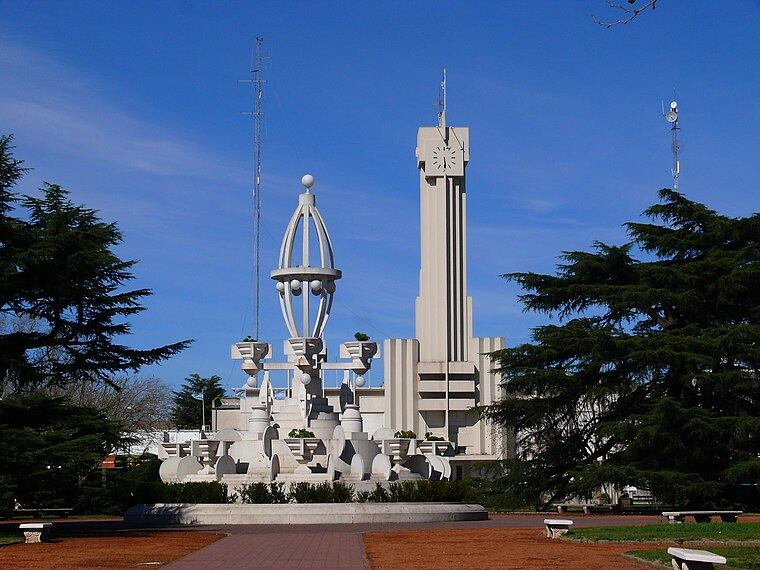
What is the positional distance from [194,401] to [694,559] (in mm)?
87326

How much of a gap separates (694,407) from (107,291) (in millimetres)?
18090

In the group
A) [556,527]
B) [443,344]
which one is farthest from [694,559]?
[443,344]

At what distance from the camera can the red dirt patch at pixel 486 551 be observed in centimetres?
1595

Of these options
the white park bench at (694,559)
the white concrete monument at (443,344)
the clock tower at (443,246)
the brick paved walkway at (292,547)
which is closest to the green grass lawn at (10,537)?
the brick paved walkway at (292,547)

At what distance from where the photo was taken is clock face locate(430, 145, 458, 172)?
75000 millimetres

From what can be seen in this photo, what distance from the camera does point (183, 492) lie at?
31125mm

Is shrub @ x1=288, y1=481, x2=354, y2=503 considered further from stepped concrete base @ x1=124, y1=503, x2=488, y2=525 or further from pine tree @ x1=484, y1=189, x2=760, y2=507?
pine tree @ x1=484, y1=189, x2=760, y2=507

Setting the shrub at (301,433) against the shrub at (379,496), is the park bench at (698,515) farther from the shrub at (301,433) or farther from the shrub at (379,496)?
the shrub at (301,433)

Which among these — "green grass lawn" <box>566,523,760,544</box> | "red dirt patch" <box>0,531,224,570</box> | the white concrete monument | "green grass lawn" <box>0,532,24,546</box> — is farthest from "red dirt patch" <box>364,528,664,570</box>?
the white concrete monument

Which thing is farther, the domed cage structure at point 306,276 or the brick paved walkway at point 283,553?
the domed cage structure at point 306,276

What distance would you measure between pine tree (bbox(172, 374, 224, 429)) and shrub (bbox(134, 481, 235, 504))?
61375mm

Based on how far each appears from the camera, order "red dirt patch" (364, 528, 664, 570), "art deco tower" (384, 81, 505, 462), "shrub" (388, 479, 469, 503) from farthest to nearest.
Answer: "art deco tower" (384, 81, 505, 462) < "shrub" (388, 479, 469, 503) < "red dirt patch" (364, 528, 664, 570)

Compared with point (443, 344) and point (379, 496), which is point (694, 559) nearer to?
point (379, 496)

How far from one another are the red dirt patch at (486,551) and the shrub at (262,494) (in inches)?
272
